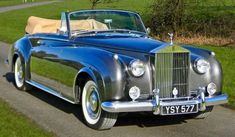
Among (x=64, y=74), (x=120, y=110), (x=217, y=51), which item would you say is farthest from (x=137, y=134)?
(x=217, y=51)

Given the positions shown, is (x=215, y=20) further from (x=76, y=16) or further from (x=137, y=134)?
(x=137, y=134)

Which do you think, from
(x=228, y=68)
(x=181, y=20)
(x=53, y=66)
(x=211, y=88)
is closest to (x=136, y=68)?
(x=211, y=88)

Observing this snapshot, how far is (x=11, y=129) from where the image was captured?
659cm

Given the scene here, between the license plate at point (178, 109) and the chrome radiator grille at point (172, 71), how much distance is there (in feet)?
0.83

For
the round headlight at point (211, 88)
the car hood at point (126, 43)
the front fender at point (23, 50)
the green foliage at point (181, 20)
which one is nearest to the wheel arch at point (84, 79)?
the car hood at point (126, 43)

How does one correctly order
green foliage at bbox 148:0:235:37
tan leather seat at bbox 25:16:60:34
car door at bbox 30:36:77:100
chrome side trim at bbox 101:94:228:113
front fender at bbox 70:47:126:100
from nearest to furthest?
chrome side trim at bbox 101:94:228:113 → front fender at bbox 70:47:126:100 → car door at bbox 30:36:77:100 → tan leather seat at bbox 25:16:60:34 → green foliage at bbox 148:0:235:37

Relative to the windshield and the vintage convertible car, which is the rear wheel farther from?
the windshield

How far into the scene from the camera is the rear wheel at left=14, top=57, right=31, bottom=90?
942 cm

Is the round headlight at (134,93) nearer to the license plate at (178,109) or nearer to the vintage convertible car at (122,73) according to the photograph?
the vintage convertible car at (122,73)

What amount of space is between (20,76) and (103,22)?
7.34ft

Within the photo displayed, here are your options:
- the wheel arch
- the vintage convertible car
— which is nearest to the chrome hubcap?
the vintage convertible car

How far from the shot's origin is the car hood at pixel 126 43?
6780 millimetres

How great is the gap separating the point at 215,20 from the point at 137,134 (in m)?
13.2

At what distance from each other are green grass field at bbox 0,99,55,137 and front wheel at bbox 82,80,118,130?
70cm
